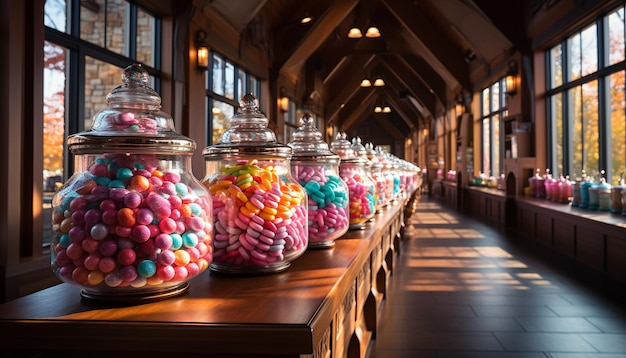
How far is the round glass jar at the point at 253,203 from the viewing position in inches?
46.0

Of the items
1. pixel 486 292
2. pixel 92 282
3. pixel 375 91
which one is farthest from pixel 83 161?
pixel 375 91

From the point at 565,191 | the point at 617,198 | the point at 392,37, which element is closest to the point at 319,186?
the point at 617,198

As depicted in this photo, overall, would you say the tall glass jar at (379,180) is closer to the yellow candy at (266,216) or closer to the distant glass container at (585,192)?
the yellow candy at (266,216)

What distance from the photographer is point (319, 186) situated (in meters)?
1.63

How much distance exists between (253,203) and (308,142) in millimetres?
657

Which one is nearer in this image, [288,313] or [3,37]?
[288,313]

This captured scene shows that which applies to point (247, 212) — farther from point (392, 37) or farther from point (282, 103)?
point (392, 37)

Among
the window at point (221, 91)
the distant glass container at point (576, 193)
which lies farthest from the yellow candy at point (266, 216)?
the window at point (221, 91)

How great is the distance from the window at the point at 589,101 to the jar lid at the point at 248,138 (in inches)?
209

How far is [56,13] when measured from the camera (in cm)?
364

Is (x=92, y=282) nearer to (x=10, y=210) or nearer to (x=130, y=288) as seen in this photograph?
(x=130, y=288)

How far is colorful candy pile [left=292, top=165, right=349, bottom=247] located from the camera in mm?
1544

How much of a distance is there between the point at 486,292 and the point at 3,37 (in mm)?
3619

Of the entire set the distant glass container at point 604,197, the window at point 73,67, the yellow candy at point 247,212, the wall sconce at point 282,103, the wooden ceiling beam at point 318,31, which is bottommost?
the distant glass container at point 604,197
